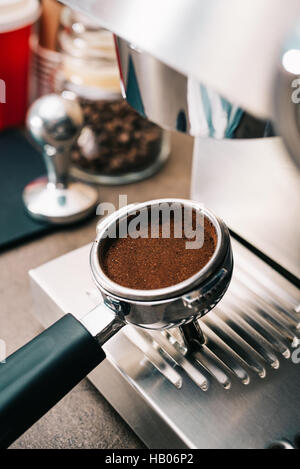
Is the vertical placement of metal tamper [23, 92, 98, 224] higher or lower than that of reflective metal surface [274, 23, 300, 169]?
lower

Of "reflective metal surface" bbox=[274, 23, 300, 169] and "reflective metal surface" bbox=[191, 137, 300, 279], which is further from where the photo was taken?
"reflective metal surface" bbox=[191, 137, 300, 279]

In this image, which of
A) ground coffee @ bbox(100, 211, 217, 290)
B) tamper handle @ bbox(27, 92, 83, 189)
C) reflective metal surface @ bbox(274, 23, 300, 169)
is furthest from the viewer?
tamper handle @ bbox(27, 92, 83, 189)

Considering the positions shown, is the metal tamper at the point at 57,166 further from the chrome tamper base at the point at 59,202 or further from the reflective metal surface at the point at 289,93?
the reflective metal surface at the point at 289,93

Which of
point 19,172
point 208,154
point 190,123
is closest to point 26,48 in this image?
point 19,172

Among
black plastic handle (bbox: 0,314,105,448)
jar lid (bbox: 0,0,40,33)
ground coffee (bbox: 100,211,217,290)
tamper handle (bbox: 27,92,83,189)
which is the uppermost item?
jar lid (bbox: 0,0,40,33)

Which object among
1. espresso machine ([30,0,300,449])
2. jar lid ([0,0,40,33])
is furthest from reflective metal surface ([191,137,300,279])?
jar lid ([0,0,40,33])

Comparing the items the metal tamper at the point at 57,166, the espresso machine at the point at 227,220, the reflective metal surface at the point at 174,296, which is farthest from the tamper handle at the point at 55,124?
the reflective metal surface at the point at 174,296

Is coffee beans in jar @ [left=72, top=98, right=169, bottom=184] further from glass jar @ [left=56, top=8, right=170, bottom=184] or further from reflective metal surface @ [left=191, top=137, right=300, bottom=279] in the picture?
reflective metal surface @ [left=191, top=137, right=300, bottom=279]
